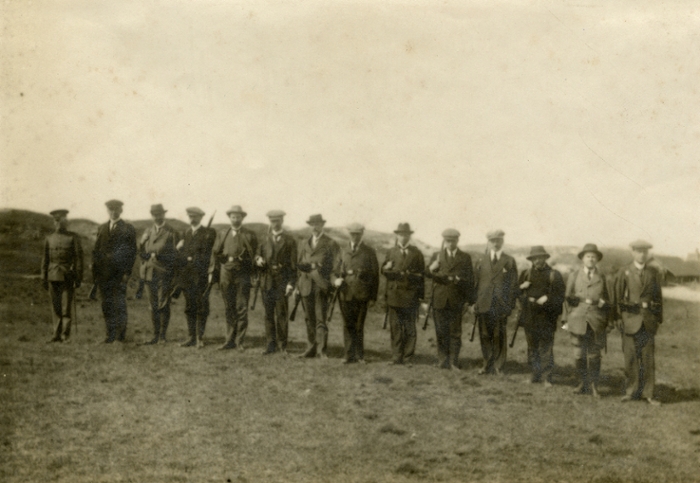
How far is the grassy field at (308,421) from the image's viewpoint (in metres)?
5.33

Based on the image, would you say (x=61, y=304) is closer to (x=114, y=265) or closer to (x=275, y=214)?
(x=114, y=265)

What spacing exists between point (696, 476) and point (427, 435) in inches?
104

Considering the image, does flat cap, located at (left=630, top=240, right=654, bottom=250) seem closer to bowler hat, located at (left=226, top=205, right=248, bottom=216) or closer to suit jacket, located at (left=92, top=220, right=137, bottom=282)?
bowler hat, located at (left=226, top=205, right=248, bottom=216)

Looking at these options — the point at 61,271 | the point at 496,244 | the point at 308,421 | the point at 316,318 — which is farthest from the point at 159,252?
the point at 496,244

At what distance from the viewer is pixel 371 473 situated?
17.2ft

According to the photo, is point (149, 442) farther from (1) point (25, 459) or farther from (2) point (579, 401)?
(2) point (579, 401)

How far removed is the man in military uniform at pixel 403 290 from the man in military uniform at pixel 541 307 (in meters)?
1.57

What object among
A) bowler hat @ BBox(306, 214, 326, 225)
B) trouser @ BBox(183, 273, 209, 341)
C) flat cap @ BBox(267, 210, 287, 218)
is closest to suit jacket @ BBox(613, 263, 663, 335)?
bowler hat @ BBox(306, 214, 326, 225)

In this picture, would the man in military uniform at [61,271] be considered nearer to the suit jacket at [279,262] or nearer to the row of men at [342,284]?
the row of men at [342,284]

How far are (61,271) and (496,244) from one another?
6.70 metres

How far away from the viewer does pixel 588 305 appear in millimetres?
7496

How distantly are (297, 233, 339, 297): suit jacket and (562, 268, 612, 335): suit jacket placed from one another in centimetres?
356

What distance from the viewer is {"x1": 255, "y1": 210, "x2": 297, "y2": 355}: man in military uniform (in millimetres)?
9094

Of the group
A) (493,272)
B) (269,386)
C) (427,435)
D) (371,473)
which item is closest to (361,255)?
(493,272)
